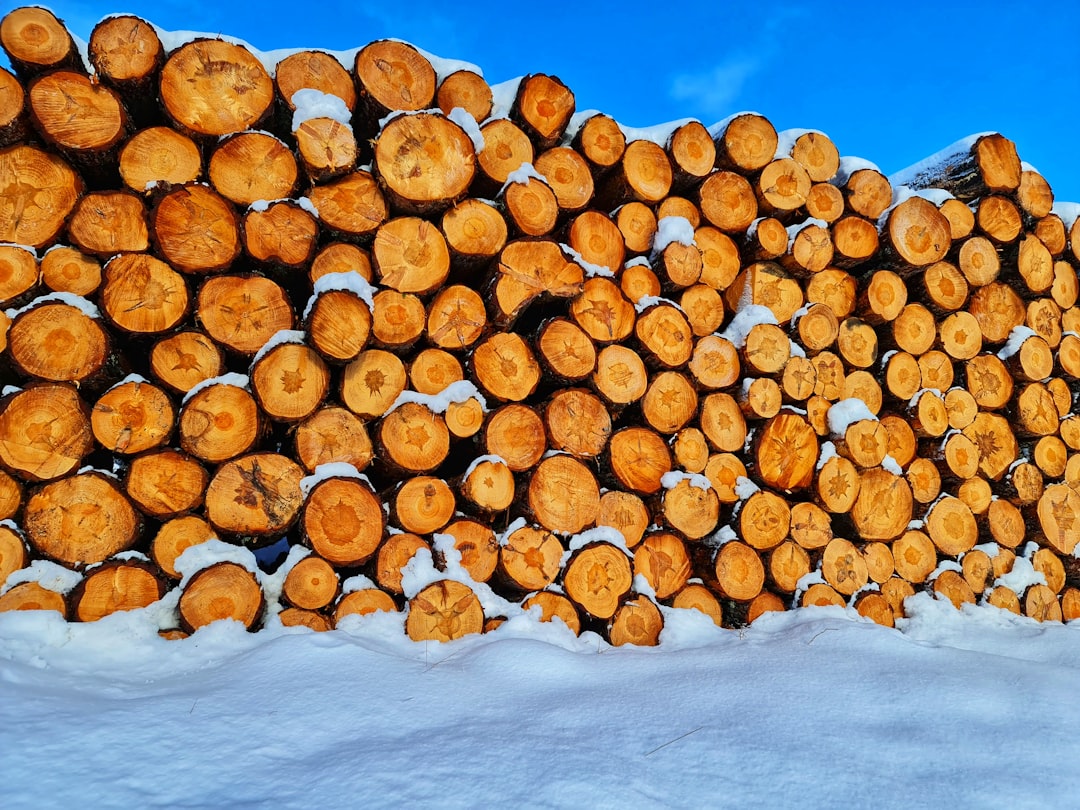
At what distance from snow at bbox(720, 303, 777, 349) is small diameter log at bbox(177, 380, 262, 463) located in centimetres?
240

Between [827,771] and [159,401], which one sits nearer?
[827,771]

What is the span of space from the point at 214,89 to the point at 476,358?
5.25 feet

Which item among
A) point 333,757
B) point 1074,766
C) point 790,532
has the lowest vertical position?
point 1074,766

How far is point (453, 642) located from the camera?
2643 mm

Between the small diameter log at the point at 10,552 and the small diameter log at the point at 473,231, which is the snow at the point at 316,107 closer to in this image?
the small diameter log at the point at 473,231

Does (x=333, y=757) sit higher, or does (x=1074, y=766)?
(x=333, y=757)

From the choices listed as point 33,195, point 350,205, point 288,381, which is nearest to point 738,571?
point 288,381

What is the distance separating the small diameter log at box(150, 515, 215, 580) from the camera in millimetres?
2537

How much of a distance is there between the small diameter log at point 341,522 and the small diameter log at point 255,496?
9 cm

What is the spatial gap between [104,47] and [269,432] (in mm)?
1717

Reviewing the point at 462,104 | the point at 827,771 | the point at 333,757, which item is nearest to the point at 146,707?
the point at 333,757

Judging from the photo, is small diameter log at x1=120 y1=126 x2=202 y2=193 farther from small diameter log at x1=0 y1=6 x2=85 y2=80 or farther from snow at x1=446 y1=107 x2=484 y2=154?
snow at x1=446 y1=107 x2=484 y2=154

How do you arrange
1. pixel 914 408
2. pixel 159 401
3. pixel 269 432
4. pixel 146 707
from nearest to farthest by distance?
pixel 146 707 < pixel 159 401 < pixel 269 432 < pixel 914 408

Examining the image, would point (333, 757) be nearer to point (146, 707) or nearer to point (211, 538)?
point (146, 707)
